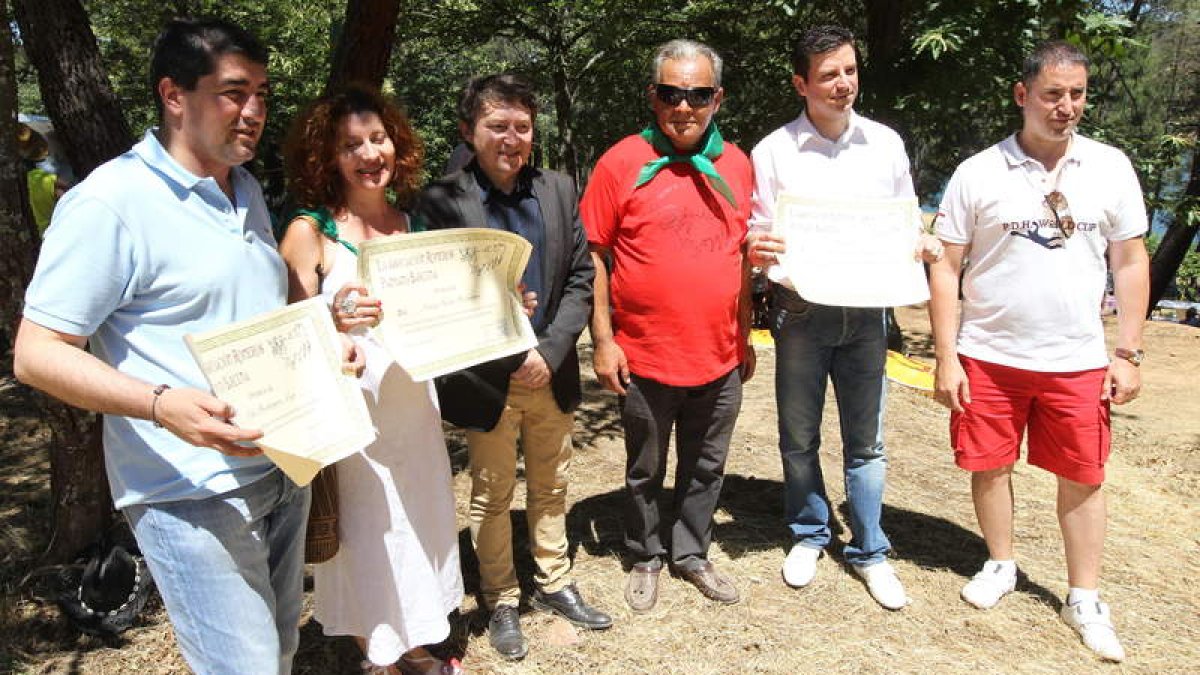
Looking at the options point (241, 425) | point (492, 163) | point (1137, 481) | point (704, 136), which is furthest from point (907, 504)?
point (241, 425)

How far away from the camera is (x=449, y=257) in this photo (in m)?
2.51

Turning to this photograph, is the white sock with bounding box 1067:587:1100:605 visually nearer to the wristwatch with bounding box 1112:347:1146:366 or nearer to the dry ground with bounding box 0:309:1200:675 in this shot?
the dry ground with bounding box 0:309:1200:675

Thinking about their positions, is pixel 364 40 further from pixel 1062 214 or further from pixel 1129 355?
pixel 1129 355

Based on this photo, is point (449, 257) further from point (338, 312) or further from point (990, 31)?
point (990, 31)

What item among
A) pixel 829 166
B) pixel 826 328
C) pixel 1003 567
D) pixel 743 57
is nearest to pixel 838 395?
pixel 826 328

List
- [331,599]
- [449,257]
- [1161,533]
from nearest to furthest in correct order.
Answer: [449,257]
[331,599]
[1161,533]

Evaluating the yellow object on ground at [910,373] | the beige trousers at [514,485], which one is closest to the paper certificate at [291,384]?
the beige trousers at [514,485]

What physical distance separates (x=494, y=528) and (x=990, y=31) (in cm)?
583

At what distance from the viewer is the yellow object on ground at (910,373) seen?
7531 millimetres

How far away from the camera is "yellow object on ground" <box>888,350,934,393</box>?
7.53 metres

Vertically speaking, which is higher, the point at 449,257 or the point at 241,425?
the point at 449,257

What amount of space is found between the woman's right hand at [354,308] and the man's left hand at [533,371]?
0.73 m

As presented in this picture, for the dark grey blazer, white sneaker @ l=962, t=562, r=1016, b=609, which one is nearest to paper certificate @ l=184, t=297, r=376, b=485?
the dark grey blazer

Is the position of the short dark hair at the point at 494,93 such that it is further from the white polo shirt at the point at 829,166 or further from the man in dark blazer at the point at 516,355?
the white polo shirt at the point at 829,166
